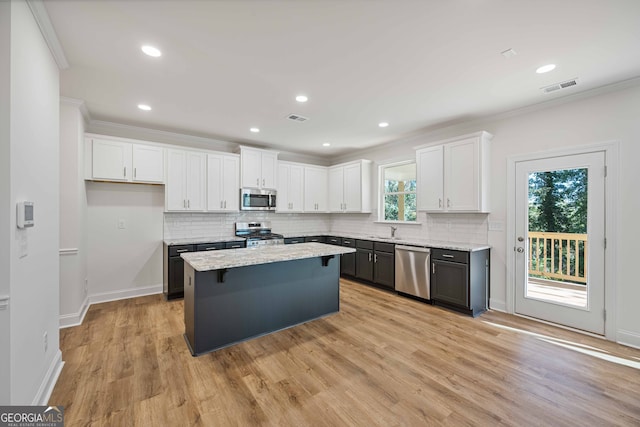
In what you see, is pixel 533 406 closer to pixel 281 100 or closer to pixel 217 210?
pixel 281 100

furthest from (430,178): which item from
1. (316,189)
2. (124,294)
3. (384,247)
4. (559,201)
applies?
(124,294)

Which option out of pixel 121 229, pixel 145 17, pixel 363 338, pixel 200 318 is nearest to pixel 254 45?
pixel 145 17

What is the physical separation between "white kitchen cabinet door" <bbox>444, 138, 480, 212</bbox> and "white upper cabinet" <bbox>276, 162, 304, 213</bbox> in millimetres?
2980

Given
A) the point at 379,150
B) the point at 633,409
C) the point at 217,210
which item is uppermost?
the point at 379,150

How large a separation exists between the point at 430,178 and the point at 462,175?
0.49 m

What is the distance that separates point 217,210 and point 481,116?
4445 millimetres

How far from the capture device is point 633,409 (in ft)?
6.37

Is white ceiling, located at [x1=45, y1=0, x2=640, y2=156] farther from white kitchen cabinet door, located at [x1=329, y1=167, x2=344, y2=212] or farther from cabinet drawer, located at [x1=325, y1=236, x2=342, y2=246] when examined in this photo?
cabinet drawer, located at [x1=325, y1=236, x2=342, y2=246]

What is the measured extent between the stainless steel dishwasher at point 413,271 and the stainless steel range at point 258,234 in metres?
2.26

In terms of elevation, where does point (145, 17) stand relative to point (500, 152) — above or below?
above

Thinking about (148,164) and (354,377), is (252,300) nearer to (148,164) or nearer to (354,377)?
(354,377)

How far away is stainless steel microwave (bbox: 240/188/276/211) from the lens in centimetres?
516

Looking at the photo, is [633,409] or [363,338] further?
[363,338]

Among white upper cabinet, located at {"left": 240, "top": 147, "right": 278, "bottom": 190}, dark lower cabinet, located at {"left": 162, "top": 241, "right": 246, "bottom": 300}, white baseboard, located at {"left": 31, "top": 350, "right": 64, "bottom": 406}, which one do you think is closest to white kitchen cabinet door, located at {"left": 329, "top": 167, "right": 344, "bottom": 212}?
white upper cabinet, located at {"left": 240, "top": 147, "right": 278, "bottom": 190}
